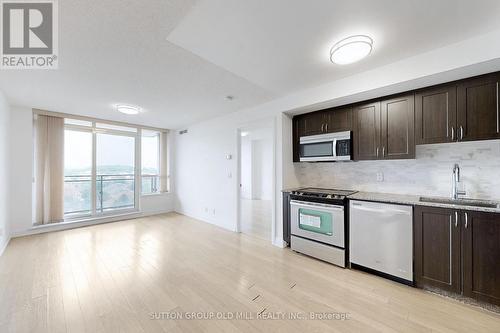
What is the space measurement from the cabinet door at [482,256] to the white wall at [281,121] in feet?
4.90

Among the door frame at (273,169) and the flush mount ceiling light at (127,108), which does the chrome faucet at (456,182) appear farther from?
the flush mount ceiling light at (127,108)

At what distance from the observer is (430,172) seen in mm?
2621

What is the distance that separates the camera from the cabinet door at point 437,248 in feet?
6.73

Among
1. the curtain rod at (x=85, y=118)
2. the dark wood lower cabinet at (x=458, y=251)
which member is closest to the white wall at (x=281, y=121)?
the curtain rod at (x=85, y=118)

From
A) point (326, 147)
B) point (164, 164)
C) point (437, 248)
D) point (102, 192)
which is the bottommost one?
point (437, 248)

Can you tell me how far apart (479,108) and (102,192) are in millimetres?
7111

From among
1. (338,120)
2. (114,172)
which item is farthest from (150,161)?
(338,120)

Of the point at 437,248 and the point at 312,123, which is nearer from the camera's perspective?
the point at 437,248

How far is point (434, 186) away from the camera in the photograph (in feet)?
8.49

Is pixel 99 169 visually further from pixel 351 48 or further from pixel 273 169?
pixel 351 48

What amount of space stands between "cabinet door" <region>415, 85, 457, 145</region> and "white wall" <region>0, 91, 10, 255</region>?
6.12 metres

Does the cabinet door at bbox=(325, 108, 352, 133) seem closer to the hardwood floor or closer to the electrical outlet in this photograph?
the electrical outlet

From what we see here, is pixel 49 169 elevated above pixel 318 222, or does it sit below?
above

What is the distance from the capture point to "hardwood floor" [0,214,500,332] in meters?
1.75
